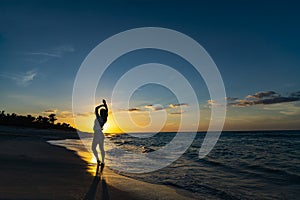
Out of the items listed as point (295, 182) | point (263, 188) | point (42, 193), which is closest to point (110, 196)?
point (42, 193)

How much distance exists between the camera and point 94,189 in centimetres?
604

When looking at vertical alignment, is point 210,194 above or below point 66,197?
below

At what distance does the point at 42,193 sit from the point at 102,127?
5.29 metres

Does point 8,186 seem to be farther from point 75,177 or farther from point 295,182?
point 295,182

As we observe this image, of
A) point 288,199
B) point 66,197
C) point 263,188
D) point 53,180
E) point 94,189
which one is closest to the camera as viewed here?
point 66,197

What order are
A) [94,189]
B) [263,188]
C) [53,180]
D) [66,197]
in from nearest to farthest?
1. [66,197]
2. [94,189]
3. [53,180]
4. [263,188]

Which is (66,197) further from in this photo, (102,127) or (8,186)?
(102,127)

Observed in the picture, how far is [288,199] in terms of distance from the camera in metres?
7.25

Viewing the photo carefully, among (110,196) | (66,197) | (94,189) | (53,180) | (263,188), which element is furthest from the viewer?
(263,188)

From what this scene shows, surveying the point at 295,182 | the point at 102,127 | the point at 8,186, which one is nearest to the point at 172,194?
the point at 8,186

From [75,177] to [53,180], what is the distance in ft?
3.08

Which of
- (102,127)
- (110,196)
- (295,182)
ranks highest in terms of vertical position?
(102,127)

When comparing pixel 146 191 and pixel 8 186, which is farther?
pixel 146 191

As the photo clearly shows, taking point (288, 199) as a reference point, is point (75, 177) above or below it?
above
